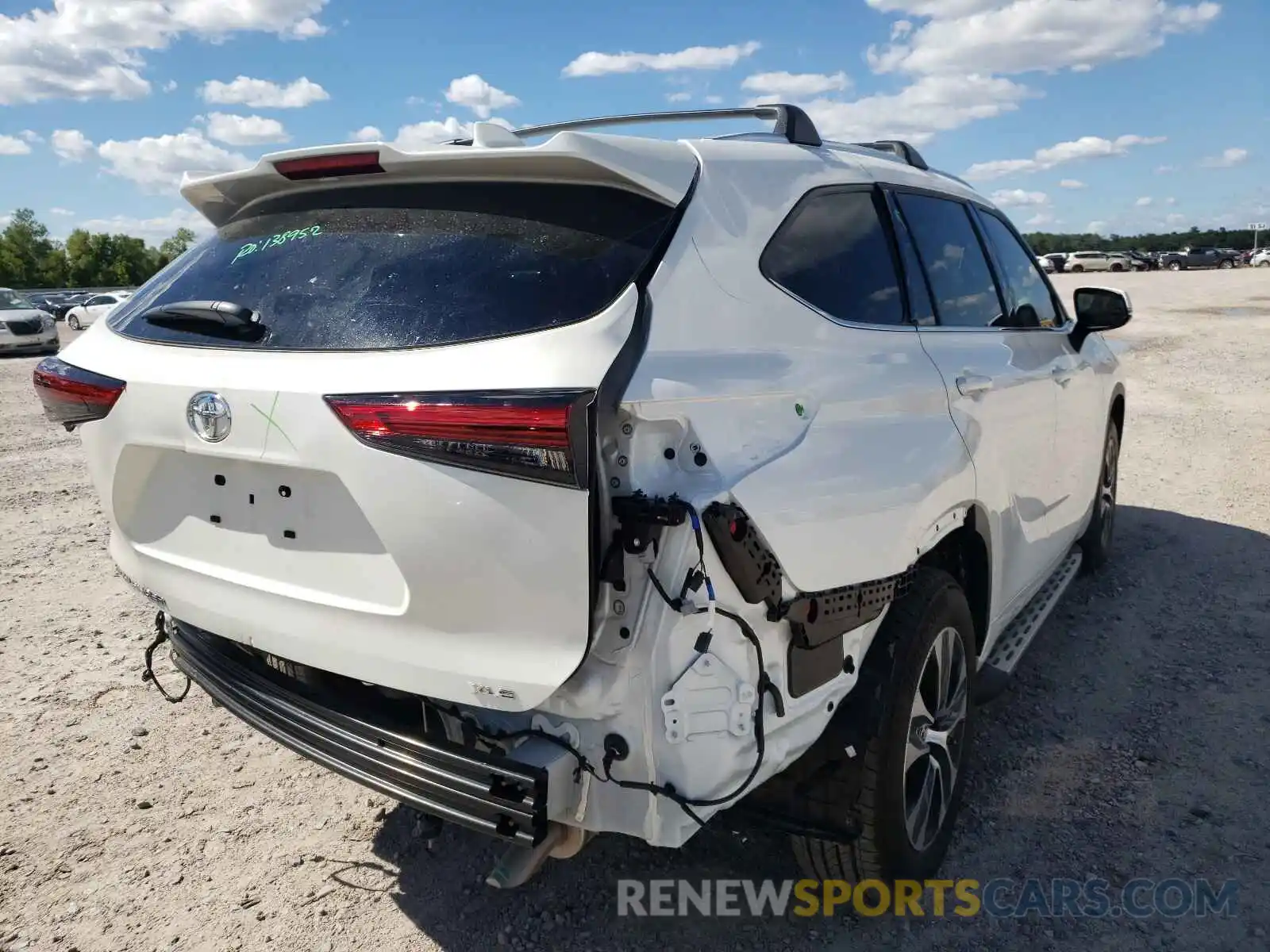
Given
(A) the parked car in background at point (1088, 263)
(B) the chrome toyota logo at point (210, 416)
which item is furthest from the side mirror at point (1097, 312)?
(A) the parked car in background at point (1088, 263)

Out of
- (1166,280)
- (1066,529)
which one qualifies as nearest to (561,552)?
(1066,529)

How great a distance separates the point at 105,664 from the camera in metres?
4.45

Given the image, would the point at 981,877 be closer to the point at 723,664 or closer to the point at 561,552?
the point at 723,664

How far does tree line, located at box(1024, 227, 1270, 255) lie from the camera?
94188 millimetres

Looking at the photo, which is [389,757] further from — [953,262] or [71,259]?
[71,259]

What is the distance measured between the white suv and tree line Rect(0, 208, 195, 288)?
307 ft

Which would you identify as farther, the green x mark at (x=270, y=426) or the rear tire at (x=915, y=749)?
the rear tire at (x=915, y=749)

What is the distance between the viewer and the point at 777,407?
7.16 ft

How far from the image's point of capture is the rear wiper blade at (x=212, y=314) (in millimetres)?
2338

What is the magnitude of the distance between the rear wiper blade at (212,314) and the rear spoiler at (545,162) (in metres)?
0.44

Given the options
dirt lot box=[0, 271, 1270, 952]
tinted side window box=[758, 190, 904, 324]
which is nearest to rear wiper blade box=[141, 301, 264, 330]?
tinted side window box=[758, 190, 904, 324]

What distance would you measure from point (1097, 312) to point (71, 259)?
10633cm

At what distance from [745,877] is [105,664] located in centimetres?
326

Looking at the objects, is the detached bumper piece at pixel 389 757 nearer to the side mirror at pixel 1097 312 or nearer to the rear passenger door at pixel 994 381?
the rear passenger door at pixel 994 381
